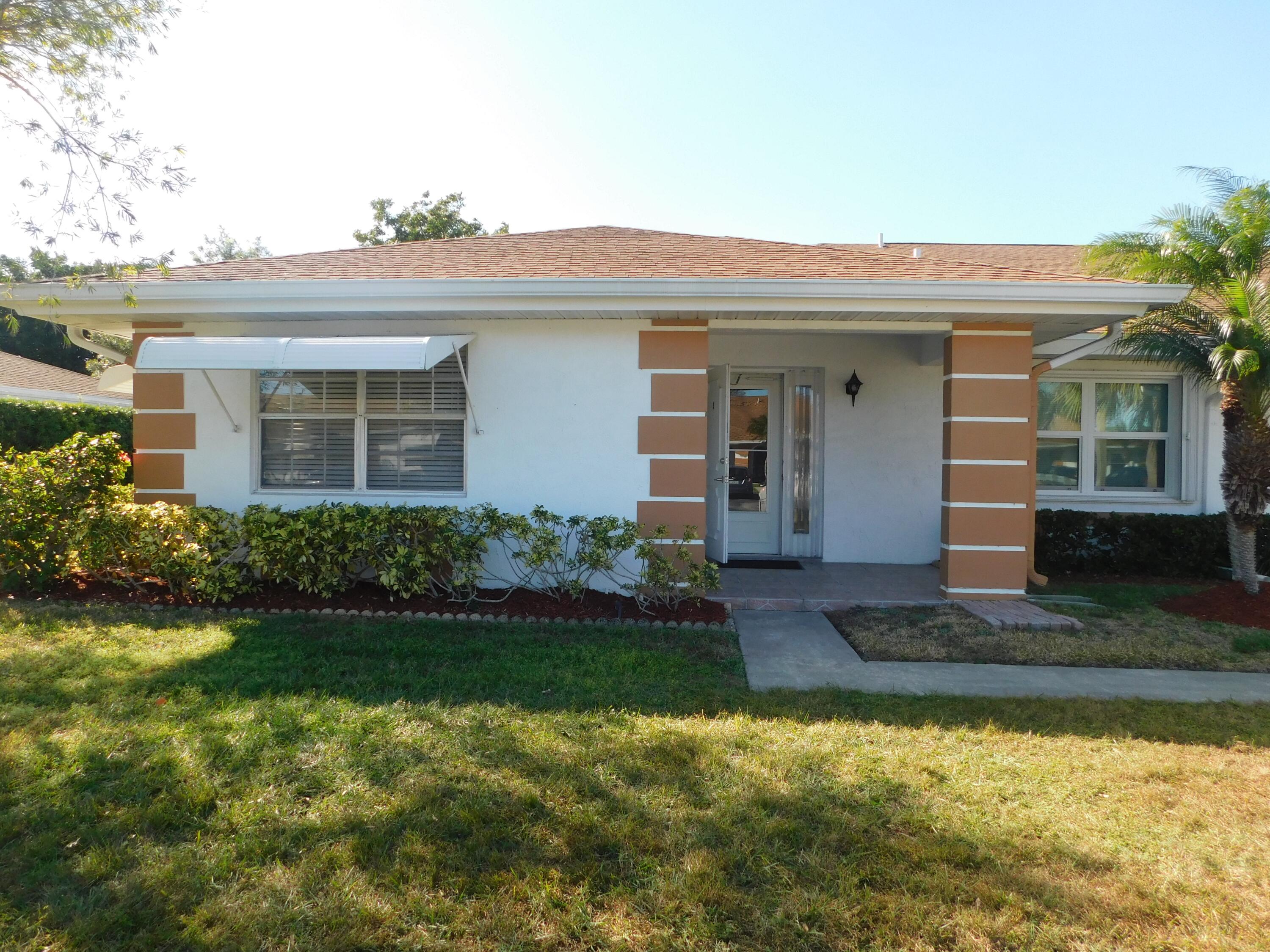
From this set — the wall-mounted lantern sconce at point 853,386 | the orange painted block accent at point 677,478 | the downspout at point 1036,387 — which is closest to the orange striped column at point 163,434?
the orange painted block accent at point 677,478

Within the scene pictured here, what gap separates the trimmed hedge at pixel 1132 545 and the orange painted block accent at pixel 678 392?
553 centimetres

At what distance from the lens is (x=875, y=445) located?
30.0 feet

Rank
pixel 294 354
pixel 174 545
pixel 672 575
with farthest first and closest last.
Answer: pixel 174 545 < pixel 672 575 < pixel 294 354

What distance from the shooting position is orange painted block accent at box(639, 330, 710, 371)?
687 cm

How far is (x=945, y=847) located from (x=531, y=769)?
5.83 ft

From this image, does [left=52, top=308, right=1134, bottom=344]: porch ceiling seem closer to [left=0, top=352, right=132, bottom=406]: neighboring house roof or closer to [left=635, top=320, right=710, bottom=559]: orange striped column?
[left=635, top=320, right=710, bottom=559]: orange striped column

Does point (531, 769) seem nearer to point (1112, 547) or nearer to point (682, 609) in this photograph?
point (682, 609)

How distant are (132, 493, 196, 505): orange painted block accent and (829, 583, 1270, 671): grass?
253 inches

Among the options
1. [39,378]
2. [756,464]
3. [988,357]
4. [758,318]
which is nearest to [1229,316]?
[988,357]

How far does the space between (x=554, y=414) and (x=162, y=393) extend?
13.2 feet

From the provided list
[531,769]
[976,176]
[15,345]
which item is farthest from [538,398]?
[15,345]

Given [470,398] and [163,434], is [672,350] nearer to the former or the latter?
[470,398]

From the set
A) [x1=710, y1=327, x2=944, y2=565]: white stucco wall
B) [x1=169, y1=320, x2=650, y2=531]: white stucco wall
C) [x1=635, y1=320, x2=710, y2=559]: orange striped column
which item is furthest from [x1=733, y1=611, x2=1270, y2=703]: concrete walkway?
[x1=710, y1=327, x2=944, y2=565]: white stucco wall

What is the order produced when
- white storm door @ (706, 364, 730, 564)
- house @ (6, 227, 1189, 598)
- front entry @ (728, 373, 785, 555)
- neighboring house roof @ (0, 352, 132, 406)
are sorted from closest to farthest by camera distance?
house @ (6, 227, 1189, 598)
white storm door @ (706, 364, 730, 564)
front entry @ (728, 373, 785, 555)
neighboring house roof @ (0, 352, 132, 406)
